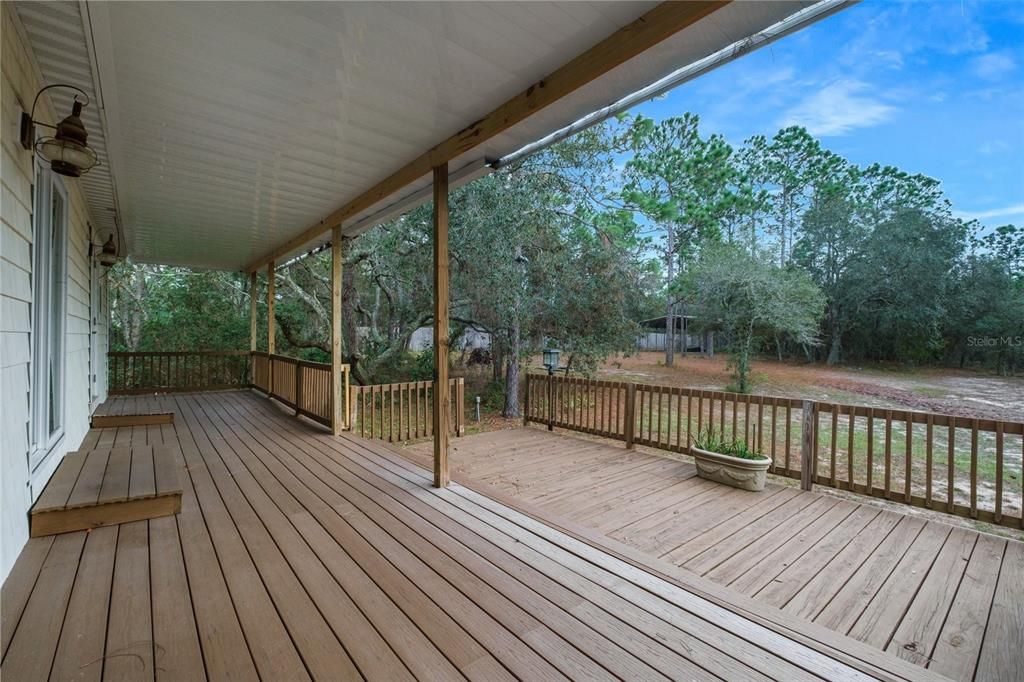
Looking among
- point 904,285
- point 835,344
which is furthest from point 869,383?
point 904,285

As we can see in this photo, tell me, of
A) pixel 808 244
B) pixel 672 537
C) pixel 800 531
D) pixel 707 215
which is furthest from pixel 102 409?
pixel 808 244

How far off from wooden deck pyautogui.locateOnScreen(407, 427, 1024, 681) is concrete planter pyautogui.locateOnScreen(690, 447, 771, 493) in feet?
0.33

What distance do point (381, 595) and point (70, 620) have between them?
1150 mm

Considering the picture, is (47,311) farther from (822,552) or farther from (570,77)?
(822,552)

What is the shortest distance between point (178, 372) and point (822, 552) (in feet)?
36.7

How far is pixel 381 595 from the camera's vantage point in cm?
190

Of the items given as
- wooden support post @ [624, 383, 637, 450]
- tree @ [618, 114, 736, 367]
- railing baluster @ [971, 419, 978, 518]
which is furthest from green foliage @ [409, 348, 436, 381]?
railing baluster @ [971, 419, 978, 518]

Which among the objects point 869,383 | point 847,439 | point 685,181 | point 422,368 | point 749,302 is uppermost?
point 685,181

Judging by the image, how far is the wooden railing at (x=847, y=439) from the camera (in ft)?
11.1

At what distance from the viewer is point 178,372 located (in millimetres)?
9289

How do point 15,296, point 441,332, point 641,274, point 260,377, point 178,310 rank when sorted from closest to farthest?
point 15,296 → point 441,332 → point 260,377 → point 641,274 → point 178,310

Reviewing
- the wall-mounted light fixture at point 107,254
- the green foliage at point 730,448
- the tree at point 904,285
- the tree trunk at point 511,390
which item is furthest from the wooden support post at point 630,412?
the tree at point 904,285

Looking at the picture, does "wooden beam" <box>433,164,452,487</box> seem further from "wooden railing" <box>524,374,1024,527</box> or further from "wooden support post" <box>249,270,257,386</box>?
"wooden support post" <box>249,270,257,386</box>

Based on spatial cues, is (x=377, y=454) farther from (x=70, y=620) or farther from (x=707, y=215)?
(x=707, y=215)
